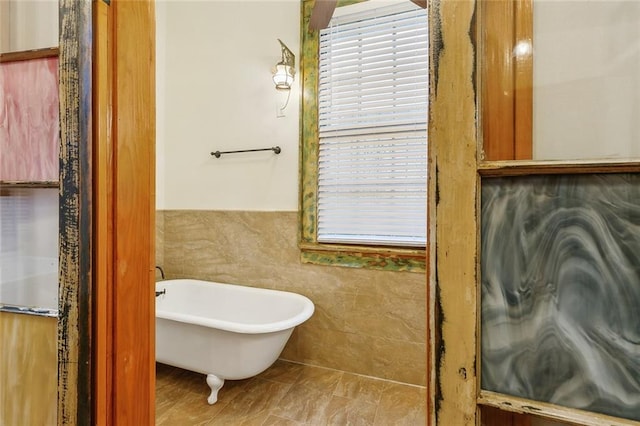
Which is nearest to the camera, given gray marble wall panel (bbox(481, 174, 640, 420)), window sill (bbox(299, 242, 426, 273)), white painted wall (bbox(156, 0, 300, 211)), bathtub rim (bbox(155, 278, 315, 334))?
gray marble wall panel (bbox(481, 174, 640, 420))

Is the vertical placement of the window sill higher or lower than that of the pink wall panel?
lower

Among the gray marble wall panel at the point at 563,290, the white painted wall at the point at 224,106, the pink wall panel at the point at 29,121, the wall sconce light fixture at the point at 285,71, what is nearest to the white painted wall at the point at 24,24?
the pink wall panel at the point at 29,121

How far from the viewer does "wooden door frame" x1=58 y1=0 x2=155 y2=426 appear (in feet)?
2.07

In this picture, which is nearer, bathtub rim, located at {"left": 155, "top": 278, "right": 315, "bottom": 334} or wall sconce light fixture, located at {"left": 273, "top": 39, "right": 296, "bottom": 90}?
bathtub rim, located at {"left": 155, "top": 278, "right": 315, "bottom": 334}

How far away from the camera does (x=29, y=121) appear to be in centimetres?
69

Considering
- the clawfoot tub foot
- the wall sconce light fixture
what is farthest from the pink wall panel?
the wall sconce light fixture

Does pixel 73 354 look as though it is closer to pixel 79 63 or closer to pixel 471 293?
pixel 79 63

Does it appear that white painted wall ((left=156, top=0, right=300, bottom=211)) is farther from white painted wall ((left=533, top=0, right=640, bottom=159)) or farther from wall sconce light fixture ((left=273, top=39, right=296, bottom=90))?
white painted wall ((left=533, top=0, right=640, bottom=159))

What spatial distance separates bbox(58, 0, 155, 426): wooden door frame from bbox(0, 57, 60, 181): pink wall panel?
0.07 meters

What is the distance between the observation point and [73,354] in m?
0.64

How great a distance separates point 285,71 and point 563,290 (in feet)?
6.66

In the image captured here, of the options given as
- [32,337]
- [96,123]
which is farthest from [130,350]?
[96,123]

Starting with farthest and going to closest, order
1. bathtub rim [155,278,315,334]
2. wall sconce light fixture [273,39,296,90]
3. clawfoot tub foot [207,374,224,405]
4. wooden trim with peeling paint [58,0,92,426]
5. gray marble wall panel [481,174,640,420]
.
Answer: wall sconce light fixture [273,39,296,90] < clawfoot tub foot [207,374,224,405] < bathtub rim [155,278,315,334] < wooden trim with peeling paint [58,0,92,426] < gray marble wall panel [481,174,640,420]

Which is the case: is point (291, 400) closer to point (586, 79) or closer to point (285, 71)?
point (586, 79)
